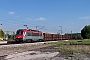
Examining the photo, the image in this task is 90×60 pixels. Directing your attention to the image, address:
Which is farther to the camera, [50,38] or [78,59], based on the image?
[50,38]

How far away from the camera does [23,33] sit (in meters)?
42.5

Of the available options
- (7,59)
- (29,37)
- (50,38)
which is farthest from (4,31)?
(7,59)

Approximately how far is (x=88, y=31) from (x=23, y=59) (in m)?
97.6

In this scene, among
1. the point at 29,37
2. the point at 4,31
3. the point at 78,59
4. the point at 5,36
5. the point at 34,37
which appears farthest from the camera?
the point at 5,36

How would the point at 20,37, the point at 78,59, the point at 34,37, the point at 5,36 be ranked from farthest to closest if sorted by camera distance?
1. the point at 5,36
2. the point at 34,37
3. the point at 20,37
4. the point at 78,59

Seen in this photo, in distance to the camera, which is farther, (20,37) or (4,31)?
(4,31)

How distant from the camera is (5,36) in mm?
83438

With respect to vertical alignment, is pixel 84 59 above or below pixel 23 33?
below

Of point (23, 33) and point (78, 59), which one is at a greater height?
point (23, 33)

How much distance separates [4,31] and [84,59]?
63.7 metres

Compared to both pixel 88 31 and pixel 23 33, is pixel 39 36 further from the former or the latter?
pixel 88 31

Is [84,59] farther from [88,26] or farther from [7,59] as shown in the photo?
[88,26]

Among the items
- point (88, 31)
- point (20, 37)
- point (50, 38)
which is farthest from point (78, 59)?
→ point (88, 31)

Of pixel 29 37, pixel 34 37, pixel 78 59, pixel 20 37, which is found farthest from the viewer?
pixel 34 37
